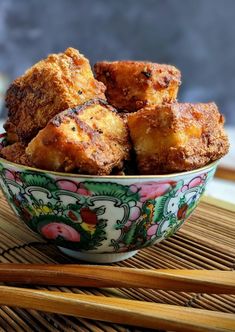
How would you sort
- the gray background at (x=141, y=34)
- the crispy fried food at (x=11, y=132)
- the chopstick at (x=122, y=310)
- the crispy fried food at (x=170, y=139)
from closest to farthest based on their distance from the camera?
the chopstick at (x=122, y=310), the crispy fried food at (x=170, y=139), the crispy fried food at (x=11, y=132), the gray background at (x=141, y=34)

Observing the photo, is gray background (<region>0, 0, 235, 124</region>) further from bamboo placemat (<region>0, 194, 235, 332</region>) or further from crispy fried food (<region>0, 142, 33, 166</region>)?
crispy fried food (<region>0, 142, 33, 166</region>)

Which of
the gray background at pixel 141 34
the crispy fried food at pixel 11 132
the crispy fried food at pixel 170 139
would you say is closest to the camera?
the crispy fried food at pixel 170 139

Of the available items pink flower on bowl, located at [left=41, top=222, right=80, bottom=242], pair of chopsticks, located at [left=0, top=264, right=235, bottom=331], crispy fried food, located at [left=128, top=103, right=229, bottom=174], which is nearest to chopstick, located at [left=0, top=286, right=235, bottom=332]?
pair of chopsticks, located at [left=0, top=264, right=235, bottom=331]

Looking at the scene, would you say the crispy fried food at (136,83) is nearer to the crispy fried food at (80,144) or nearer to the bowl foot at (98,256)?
the crispy fried food at (80,144)

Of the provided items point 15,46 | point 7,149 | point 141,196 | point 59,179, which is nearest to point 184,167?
point 141,196

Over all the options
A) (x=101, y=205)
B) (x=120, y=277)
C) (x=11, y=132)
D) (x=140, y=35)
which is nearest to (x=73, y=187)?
(x=101, y=205)

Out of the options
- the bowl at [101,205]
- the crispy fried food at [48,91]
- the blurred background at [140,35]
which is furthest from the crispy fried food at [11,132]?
the blurred background at [140,35]

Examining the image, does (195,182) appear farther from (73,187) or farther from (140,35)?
(140,35)
